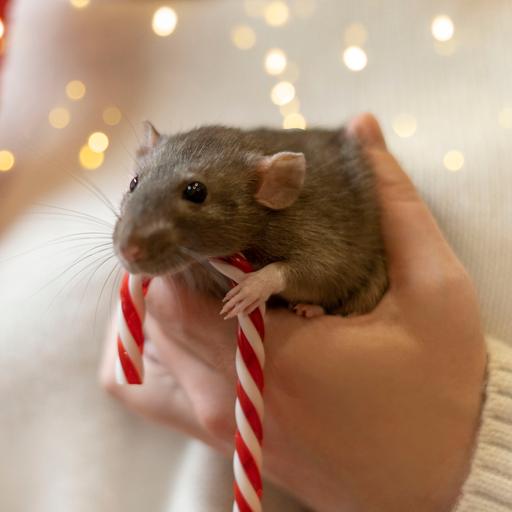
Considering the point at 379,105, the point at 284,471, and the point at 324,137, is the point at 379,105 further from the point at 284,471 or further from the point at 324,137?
the point at 284,471

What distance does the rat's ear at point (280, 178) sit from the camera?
38.3 inches

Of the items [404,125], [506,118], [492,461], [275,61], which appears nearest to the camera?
[492,461]

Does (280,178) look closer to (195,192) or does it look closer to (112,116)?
(195,192)

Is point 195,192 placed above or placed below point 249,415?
above

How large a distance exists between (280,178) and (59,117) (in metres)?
0.99

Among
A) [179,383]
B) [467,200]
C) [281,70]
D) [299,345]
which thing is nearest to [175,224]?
[299,345]

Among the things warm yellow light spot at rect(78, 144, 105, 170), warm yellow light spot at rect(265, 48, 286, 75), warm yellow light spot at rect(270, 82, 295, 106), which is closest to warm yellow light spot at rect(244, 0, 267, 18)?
warm yellow light spot at rect(265, 48, 286, 75)

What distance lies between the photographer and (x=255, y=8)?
5.62ft

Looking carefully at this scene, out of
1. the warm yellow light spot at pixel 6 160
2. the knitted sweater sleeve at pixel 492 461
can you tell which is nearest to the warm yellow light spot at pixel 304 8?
the warm yellow light spot at pixel 6 160

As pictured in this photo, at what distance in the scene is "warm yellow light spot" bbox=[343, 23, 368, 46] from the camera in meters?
1.55

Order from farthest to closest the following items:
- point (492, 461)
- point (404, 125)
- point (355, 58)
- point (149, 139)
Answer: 1. point (355, 58)
2. point (404, 125)
3. point (149, 139)
4. point (492, 461)

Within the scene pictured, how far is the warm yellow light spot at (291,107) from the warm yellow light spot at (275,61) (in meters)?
0.09

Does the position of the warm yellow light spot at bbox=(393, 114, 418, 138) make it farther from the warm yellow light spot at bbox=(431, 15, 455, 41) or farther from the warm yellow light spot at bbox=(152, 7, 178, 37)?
the warm yellow light spot at bbox=(152, 7, 178, 37)

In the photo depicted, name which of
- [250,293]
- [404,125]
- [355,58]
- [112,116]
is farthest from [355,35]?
[250,293]
